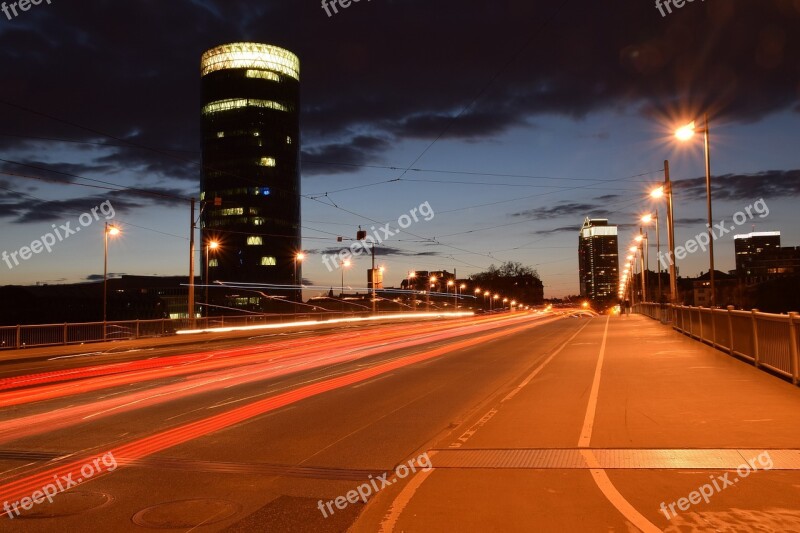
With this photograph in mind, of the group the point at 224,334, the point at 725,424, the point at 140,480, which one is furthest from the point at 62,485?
the point at 224,334

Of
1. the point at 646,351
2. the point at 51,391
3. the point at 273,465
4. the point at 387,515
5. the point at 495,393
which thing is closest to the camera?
the point at 387,515

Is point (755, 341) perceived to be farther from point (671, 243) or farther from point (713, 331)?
point (671, 243)

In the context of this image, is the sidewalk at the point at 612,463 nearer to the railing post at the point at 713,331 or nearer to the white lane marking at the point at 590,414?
the white lane marking at the point at 590,414

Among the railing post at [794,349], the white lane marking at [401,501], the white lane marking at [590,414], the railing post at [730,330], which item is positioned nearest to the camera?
the white lane marking at [401,501]

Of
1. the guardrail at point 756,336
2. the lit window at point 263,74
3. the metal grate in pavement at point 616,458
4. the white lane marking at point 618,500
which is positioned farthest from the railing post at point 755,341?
the lit window at point 263,74

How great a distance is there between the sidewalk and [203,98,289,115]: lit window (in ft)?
477

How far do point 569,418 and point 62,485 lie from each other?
6.76 m

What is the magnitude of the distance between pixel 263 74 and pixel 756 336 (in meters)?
148

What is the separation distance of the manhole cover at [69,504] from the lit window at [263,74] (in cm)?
15298

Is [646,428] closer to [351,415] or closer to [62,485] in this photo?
[351,415]

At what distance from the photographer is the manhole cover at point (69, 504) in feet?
20.3

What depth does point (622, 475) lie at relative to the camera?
682cm

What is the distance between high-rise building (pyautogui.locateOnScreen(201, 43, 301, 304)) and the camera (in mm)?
148125

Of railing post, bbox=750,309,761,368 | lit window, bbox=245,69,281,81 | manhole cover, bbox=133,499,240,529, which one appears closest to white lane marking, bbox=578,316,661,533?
manhole cover, bbox=133,499,240,529
